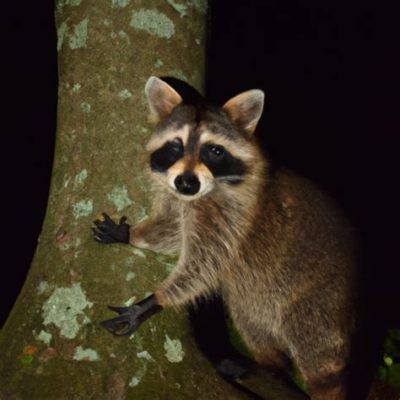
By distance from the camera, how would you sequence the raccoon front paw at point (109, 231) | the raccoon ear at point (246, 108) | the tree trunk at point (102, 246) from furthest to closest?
1. the raccoon ear at point (246, 108)
2. the raccoon front paw at point (109, 231)
3. the tree trunk at point (102, 246)

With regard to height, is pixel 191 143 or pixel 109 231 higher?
pixel 191 143

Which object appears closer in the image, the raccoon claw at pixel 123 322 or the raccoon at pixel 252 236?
the raccoon claw at pixel 123 322

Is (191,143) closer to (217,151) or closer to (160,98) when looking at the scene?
(217,151)

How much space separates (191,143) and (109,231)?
69cm

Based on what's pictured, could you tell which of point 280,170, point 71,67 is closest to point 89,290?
point 71,67

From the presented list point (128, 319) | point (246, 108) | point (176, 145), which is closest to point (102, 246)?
point (128, 319)

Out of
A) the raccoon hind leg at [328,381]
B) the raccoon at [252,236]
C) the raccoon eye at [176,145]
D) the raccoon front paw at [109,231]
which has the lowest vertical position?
the raccoon hind leg at [328,381]

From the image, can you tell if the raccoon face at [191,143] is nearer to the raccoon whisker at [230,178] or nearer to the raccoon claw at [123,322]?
the raccoon whisker at [230,178]

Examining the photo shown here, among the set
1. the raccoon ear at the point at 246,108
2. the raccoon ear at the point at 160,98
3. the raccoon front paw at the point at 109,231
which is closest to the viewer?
the raccoon front paw at the point at 109,231

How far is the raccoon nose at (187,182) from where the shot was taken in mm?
3373

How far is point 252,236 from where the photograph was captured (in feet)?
12.4

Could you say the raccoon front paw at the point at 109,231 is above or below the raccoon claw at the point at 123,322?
above

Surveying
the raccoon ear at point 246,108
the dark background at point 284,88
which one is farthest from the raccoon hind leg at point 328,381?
the dark background at point 284,88

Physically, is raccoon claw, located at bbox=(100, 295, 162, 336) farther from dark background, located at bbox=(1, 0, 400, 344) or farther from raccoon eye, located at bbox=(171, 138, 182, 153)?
dark background, located at bbox=(1, 0, 400, 344)
